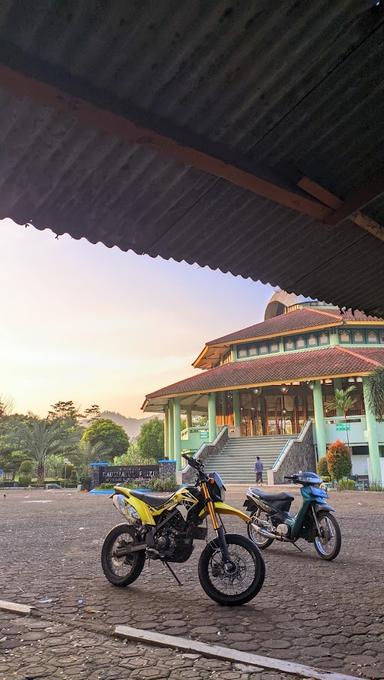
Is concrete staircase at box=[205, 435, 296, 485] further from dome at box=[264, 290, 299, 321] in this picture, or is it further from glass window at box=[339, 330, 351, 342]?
dome at box=[264, 290, 299, 321]

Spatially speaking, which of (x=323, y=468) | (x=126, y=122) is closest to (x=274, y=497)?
(x=126, y=122)

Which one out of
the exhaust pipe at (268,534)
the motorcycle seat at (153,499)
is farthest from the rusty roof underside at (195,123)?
the exhaust pipe at (268,534)

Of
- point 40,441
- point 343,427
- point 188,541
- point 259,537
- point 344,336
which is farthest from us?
point 40,441

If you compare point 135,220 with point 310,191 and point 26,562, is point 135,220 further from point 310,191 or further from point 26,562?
point 26,562

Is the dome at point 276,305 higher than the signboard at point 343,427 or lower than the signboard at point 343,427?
higher

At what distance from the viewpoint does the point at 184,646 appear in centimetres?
353

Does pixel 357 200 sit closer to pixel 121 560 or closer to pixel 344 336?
pixel 121 560

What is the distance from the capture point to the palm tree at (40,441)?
37.3 m

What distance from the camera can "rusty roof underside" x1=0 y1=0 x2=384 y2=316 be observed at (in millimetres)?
2576

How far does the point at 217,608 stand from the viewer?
464cm

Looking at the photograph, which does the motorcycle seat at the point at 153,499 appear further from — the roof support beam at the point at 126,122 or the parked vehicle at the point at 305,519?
the roof support beam at the point at 126,122

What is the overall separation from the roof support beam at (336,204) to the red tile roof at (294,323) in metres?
28.9

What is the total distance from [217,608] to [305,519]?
290cm

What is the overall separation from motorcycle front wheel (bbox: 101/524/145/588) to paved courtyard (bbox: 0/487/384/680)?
0.13 m
